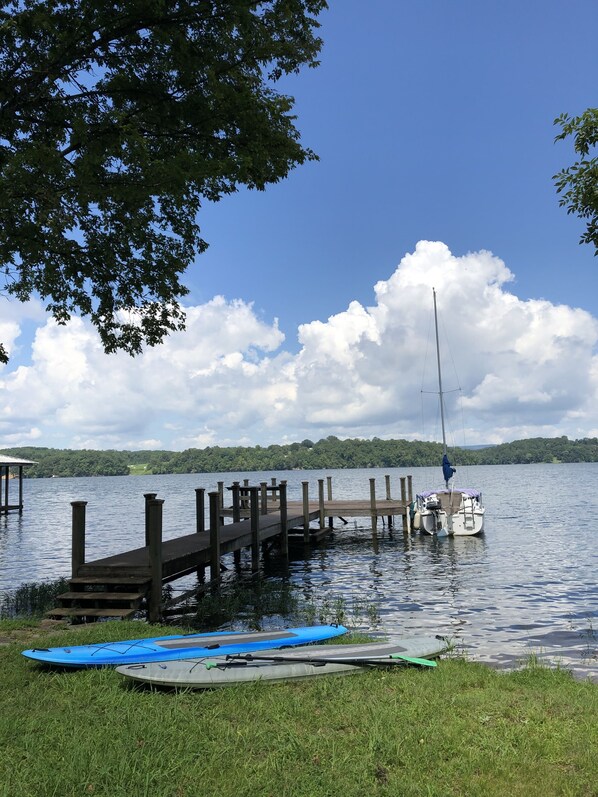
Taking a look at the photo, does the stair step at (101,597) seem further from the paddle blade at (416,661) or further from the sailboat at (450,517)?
the sailboat at (450,517)

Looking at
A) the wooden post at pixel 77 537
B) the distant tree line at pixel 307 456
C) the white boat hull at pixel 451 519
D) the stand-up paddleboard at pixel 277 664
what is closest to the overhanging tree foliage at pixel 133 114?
the wooden post at pixel 77 537

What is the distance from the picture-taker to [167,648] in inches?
308

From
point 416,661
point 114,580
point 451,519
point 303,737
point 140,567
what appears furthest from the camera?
point 451,519

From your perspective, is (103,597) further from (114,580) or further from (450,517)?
(450,517)

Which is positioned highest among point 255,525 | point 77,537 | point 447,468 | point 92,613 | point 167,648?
point 447,468

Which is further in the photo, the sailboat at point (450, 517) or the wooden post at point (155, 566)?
the sailboat at point (450, 517)

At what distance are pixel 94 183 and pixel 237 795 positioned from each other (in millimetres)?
8108

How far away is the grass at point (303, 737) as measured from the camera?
434cm

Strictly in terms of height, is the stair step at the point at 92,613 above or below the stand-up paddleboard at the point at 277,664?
below

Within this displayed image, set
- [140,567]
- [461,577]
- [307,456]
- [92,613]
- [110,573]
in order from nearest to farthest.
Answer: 1. [92,613]
2. [110,573]
3. [140,567]
4. [461,577]
5. [307,456]

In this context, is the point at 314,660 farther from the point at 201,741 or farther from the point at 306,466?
the point at 306,466

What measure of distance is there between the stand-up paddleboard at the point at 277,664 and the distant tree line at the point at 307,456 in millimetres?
133419

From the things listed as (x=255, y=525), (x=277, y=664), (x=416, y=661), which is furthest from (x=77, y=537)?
(x=416, y=661)

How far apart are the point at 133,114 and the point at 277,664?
28.7ft
